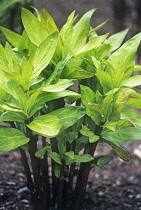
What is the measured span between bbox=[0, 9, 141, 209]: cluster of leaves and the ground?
50 centimetres

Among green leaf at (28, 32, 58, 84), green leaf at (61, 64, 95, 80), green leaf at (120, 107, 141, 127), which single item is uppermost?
green leaf at (28, 32, 58, 84)

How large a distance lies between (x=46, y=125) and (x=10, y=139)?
0.56 feet

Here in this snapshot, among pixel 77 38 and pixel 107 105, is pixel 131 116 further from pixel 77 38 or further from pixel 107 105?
pixel 77 38

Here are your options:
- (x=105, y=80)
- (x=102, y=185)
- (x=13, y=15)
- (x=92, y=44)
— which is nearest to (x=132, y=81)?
(x=105, y=80)

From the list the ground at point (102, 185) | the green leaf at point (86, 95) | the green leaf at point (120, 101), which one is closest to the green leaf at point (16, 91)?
the green leaf at point (86, 95)

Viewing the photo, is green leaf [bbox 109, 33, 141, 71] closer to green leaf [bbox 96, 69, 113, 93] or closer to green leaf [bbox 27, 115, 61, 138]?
green leaf [bbox 96, 69, 113, 93]

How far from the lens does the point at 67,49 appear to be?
4.24 feet

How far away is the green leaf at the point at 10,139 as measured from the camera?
1168 mm

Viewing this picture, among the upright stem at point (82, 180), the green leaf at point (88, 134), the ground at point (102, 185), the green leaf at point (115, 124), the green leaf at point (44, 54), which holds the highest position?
the green leaf at point (44, 54)

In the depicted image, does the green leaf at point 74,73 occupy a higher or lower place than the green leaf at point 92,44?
lower

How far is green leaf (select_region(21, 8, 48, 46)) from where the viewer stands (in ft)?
4.15

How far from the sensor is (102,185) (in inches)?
81.5

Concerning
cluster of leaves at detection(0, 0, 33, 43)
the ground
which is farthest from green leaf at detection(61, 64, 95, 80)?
cluster of leaves at detection(0, 0, 33, 43)

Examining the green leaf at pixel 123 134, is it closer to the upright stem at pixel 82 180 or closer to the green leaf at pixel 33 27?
the upright stem at pixel 82 180
